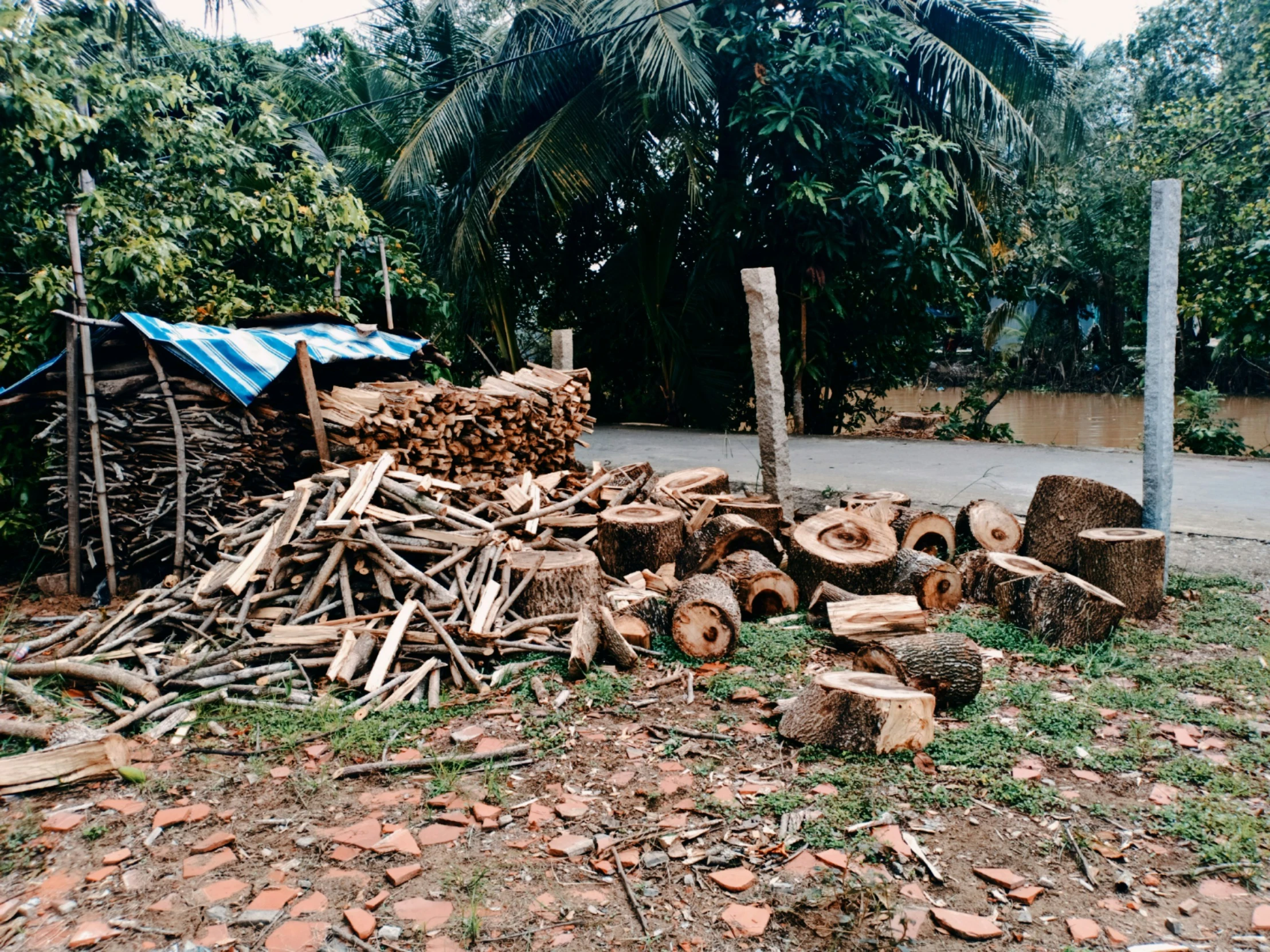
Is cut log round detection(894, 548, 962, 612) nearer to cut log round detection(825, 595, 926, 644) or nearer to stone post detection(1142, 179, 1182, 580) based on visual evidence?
cut log round detection(825, 595, 926, 644)

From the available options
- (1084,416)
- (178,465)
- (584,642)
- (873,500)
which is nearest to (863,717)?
(584,642)

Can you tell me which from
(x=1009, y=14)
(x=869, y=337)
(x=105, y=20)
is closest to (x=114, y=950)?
(x=105, y=20)

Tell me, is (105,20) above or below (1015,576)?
above

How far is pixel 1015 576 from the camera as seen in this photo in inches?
226

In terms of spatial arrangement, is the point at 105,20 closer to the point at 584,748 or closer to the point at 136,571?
the point at 136,571

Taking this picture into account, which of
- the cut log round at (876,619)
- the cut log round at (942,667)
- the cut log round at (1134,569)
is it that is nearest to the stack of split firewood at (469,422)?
the cut log round at (876,619)

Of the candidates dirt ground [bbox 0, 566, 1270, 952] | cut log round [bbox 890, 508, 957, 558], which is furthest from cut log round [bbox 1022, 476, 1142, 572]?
dirt ground [bbox 0, 566, 1270, 952]

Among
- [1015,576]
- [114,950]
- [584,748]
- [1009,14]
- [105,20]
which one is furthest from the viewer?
[1009,14]

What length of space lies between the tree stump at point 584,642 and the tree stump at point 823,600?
4.84 feet

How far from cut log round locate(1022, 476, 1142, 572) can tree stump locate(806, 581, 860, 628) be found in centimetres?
160

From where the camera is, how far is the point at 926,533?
21.9ft

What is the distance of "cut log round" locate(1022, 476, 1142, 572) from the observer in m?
6.12

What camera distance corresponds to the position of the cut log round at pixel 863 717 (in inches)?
152

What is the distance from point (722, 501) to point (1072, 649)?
2.76m
